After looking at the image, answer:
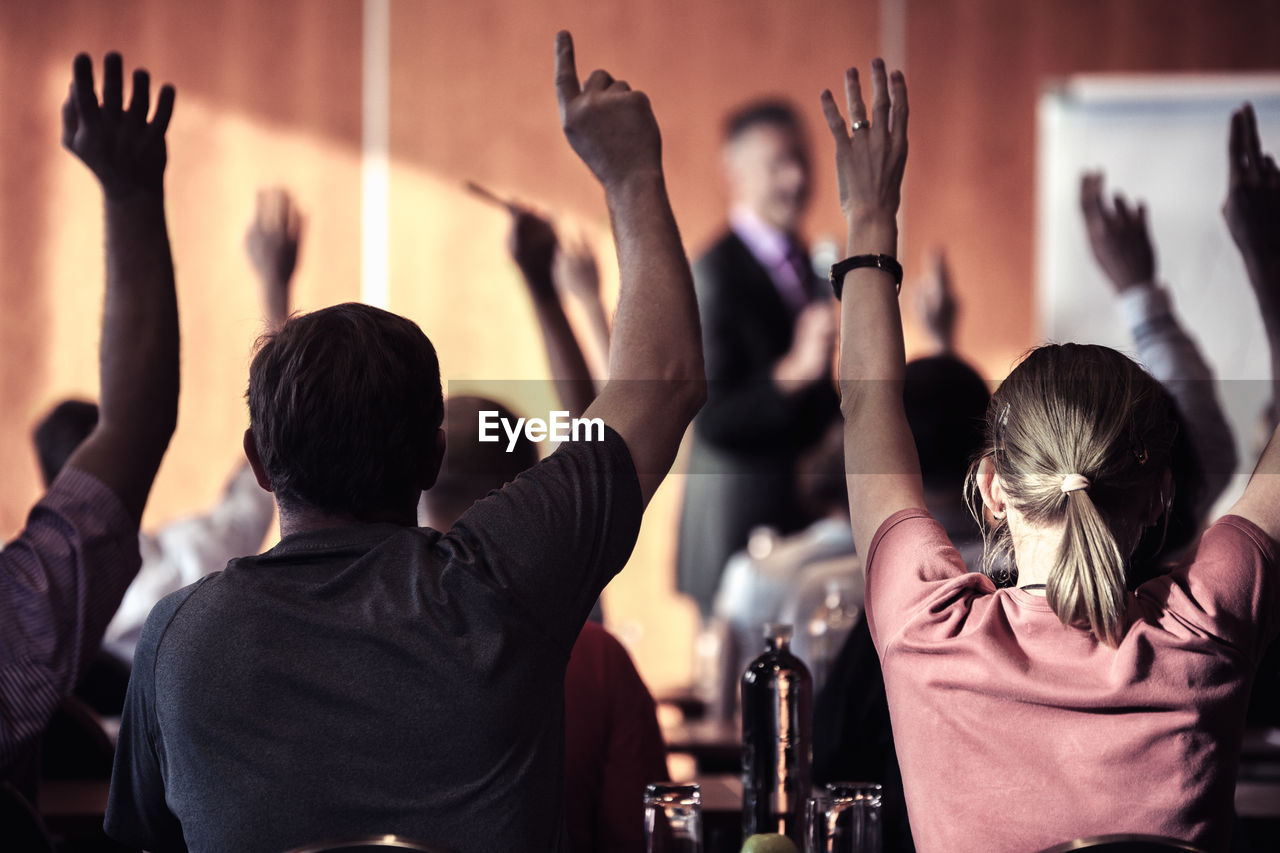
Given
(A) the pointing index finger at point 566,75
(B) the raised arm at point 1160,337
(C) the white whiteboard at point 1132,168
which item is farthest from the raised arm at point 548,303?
(C) the white whiteboard at point 1132,168

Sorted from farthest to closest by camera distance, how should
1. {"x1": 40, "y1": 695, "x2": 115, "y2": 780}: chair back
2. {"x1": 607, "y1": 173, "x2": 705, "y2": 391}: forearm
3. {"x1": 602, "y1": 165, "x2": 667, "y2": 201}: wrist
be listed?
1. {"x1": 40, "y1": 695, "x2": 115, "y2": 780}: chair back
2. {"x1": 602, "y1": 165, "x2": 667, "y2": 201}: wrist
3. {"x1": 607, "y1": 173, "x2": 705, "y2": 391}: forearm

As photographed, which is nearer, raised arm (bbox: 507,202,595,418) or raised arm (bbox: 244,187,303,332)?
raised arm (bbox: 507,202,595,418)

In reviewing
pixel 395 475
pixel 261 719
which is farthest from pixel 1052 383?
pixel 261 719

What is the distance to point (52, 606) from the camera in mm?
1329

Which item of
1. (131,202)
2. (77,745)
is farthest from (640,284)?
(77,745)

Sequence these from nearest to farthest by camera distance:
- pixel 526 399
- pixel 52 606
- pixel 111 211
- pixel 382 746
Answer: pixel 382 746, pixel 52 606, pixel 111 211, pixel 526 399

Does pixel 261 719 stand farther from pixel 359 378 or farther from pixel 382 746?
pixel 359 378

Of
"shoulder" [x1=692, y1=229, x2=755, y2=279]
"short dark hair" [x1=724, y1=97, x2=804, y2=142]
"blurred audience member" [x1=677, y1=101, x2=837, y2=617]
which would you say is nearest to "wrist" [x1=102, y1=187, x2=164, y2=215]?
"blurred audience member" [x1=677, y1=101, x2=837, y2=617]

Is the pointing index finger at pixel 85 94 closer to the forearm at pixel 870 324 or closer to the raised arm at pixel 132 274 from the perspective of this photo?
the raised arm at pixel 132 274

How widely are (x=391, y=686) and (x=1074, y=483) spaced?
0.61m

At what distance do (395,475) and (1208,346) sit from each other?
2.99m

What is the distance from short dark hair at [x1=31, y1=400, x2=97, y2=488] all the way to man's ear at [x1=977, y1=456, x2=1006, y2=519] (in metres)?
1.85

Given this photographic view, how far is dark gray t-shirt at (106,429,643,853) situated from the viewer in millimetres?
1015

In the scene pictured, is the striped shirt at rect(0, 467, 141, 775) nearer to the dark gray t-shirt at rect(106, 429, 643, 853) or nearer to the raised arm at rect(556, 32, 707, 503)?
the dark gray t-shirt at rect(106, 429, 643, 853)
